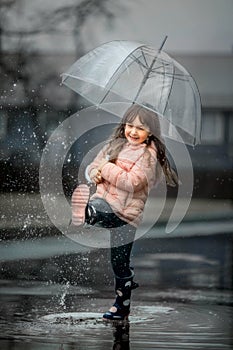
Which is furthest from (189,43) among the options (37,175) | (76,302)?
(76,302)

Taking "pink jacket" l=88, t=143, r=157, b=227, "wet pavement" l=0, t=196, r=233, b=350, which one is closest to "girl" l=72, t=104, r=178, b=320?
"pink jacket" l=88, t=143, r=157, b=227

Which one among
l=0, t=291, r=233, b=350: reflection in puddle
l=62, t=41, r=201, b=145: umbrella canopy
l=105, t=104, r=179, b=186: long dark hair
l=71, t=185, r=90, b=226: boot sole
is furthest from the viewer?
l=62, t=41, r=201, b=145: umbrella canopy

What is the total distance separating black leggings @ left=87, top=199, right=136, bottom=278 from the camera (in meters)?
5.53

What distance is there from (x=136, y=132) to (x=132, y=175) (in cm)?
25

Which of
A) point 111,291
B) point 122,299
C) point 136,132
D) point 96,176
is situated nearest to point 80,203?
point 96,176

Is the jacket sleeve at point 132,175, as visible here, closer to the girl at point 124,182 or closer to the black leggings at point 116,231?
the girl at point 124,182

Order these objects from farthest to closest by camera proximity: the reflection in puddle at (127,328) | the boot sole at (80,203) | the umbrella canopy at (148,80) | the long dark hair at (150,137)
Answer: the umbrella canopy at (148,80), the long dark hair at (150,137), the boot sole at (80,203), the reflection in puddle at (127,328)

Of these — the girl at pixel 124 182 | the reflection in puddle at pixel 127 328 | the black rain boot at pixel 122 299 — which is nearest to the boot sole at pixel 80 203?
the girl at pixel 124 182

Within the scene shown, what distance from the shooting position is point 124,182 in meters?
5.46

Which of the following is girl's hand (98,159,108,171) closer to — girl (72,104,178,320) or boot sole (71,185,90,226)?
girl (72,104,178,320)

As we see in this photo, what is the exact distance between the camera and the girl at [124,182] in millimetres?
5477

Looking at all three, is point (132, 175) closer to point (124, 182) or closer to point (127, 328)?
point (124, 182)

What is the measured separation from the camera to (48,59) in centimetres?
1029

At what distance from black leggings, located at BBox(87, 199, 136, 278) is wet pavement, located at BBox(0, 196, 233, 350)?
32cm
